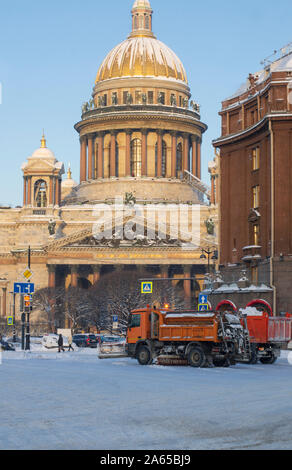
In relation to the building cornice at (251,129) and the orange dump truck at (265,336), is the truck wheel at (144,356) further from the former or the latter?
the building cornice at (251,129)

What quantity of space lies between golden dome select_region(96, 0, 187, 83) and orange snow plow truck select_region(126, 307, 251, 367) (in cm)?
9840

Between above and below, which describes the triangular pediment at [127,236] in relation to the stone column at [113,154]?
below

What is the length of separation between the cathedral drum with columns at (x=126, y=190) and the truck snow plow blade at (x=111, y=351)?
6452 cm

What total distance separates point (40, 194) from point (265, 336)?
88.6m

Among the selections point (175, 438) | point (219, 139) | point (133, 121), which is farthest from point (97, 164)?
point (175, 438)

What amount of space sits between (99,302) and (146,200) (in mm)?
36767

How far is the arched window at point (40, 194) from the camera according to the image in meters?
128

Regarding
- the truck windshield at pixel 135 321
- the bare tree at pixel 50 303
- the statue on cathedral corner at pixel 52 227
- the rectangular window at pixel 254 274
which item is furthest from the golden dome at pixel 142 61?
the truck windshield at pixel 135 321

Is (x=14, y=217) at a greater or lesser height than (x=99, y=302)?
greater

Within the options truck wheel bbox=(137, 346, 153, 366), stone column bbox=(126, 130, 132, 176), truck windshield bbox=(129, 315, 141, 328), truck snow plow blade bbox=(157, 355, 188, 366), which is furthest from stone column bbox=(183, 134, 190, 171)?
truck snow plow blade bbox=(157, 355, 188, 366)

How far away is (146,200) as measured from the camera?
131500mm

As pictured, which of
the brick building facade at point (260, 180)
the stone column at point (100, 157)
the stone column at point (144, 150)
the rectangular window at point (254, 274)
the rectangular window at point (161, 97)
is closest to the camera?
the brick building facade at point (260, 180)
